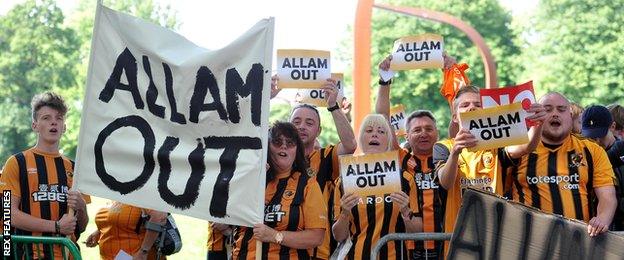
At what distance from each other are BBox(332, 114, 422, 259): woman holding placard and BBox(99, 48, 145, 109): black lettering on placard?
4.75 feet

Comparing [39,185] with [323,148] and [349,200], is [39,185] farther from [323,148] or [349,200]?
[349,200]

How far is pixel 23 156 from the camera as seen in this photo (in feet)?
24.5

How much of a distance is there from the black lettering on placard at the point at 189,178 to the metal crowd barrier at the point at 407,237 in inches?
45.4

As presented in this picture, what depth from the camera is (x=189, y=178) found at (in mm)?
6582

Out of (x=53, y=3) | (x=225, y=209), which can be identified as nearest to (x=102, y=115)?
(x=225, y=209)

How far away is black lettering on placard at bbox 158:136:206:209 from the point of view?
652 centimetres

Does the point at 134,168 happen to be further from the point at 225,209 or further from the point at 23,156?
the point at 23,156

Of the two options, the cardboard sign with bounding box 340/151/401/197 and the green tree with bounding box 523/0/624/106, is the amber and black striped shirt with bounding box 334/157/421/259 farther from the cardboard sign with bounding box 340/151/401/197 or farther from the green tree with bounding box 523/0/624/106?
the green tree with bounding box 523/0/624/106

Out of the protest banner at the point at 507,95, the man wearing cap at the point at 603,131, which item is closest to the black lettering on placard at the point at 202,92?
the protest banner at the point at 507,95

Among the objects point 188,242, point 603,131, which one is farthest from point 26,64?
point 603,131

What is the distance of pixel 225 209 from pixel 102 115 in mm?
981

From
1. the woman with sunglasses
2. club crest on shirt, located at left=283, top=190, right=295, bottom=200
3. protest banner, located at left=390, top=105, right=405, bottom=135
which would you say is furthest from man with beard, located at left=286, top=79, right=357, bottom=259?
protest banner, located at left=390, top=105, right=405, bottom=135

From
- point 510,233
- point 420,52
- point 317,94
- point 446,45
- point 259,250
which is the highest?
point 446,45

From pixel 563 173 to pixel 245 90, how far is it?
82.4 inches
